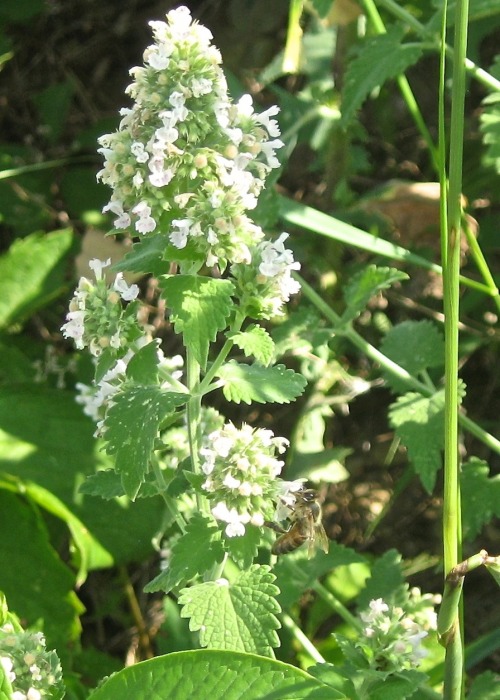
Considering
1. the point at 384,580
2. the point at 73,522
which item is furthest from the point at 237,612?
the point at 73,522

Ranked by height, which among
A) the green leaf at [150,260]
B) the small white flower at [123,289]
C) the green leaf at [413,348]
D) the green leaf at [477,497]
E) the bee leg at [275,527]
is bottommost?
the green leaf at [477,497]

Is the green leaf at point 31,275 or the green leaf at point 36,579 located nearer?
the green leaf at point 36,579

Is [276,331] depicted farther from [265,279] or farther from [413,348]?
[265,279]

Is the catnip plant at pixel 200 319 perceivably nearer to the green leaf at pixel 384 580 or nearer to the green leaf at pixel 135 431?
the green leaf at pixel 135 431

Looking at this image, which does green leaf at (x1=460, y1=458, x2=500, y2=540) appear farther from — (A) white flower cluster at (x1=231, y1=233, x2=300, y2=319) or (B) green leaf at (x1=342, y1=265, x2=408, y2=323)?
(A) white flower cluster at (x1=231, y1=233, x2=300, y2=319)

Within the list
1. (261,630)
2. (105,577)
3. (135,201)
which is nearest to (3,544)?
(105,577)

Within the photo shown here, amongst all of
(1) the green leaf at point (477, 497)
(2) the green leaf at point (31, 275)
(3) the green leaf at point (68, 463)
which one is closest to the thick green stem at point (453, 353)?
(1) the green leaf at point (477, 497)
